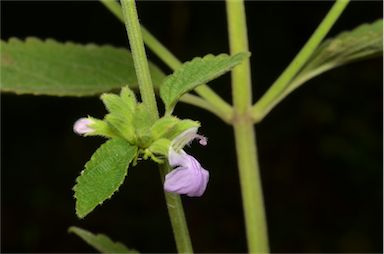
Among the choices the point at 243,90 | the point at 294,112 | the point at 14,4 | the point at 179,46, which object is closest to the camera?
the point at 243,90

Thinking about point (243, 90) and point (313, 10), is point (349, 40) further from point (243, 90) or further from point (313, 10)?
point (313, 10)

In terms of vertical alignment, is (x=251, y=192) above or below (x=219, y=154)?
below

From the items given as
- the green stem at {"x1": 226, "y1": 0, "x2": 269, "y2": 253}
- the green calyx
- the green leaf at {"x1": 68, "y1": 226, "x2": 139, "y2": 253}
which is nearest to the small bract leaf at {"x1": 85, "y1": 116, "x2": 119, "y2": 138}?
the green calyx

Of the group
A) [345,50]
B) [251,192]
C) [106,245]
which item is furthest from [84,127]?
[345,50]

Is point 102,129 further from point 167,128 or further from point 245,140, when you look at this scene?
point 245,140

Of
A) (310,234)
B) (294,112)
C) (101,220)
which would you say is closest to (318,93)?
(294,112)

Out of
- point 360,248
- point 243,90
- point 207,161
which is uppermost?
point 207,161
